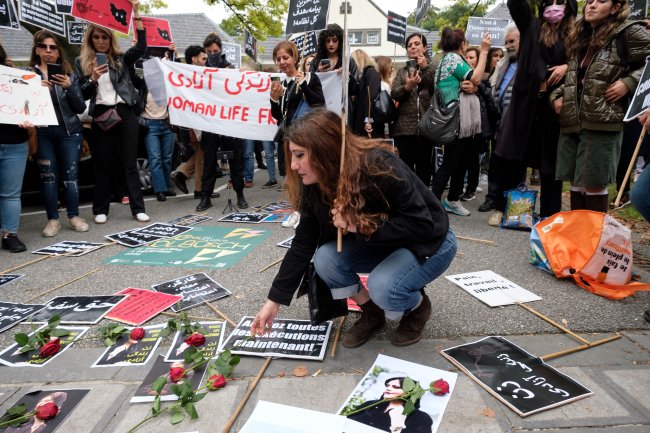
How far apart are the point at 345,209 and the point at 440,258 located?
597 mm

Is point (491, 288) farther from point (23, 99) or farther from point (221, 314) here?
point (23, 99)

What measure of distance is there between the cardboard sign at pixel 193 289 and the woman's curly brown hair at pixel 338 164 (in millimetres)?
1360

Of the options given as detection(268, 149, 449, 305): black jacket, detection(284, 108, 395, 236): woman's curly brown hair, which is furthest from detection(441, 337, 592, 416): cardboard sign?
detection(284, 108, 395, 236): woman's curly brown hair

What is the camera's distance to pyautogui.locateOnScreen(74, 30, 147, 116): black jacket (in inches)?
175

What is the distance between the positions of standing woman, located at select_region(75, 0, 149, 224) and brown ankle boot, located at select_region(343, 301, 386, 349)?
352cm

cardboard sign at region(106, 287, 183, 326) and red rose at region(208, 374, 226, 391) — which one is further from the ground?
red rose at region(208, 374, 226, 391)

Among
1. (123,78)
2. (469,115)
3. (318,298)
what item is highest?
(123,78)

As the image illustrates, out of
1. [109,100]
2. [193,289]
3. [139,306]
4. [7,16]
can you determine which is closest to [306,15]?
[109,100]

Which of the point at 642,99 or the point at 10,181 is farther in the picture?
the point at 10,181

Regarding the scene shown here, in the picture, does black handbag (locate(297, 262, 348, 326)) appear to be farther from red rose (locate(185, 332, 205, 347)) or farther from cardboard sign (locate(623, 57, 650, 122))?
cardboard sign (locate(623, 57, 650, 122))

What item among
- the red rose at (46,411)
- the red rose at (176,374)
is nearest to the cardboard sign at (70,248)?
the red rose at (46,411)

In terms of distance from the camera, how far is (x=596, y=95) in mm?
3174

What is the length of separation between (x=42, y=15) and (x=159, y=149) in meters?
2.02

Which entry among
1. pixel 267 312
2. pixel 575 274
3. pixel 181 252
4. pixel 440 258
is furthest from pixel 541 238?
pixel 181 252
